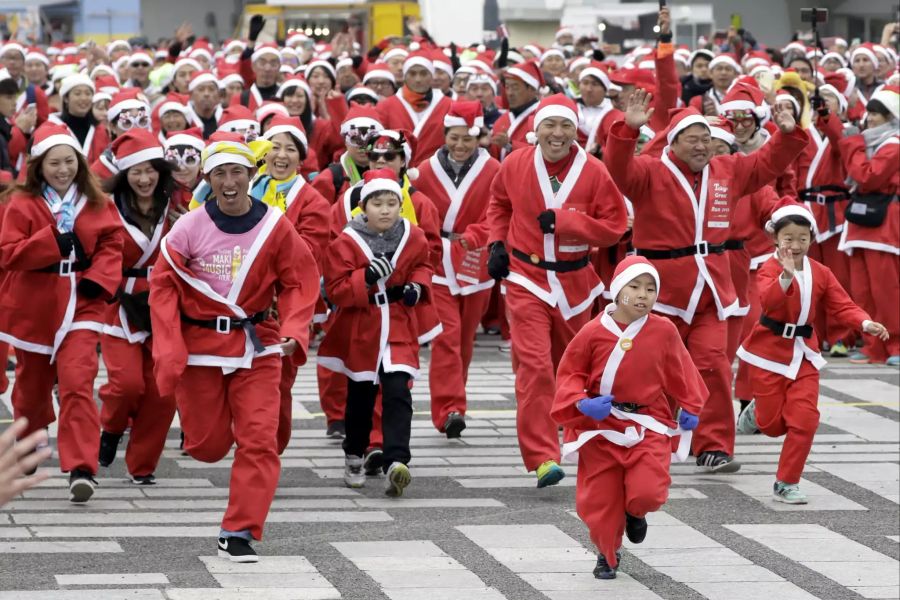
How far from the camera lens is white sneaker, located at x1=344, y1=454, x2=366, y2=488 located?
389 inches

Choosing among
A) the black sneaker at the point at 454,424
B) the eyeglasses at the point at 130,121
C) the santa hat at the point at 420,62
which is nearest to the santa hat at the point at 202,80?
the santa hat at the point at 420,62

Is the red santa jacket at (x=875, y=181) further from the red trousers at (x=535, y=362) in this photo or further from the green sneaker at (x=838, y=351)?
the red trousers at (x=535, y=362)

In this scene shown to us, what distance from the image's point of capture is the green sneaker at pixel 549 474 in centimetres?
957

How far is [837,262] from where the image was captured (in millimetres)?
15820

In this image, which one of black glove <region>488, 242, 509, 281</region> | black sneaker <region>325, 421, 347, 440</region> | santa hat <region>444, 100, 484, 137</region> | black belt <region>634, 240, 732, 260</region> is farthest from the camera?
santa hat <region>444, 100, 484, 137</region>

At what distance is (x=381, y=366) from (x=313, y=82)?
734 centimetres

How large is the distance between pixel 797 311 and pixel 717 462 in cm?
108

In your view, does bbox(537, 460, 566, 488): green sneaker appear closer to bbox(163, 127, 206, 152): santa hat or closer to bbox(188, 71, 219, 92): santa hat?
bbox(163, 127, 206, 152): santa hat

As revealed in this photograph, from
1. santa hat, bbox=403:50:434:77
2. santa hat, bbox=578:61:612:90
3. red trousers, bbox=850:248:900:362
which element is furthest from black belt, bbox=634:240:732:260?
santa hat, bbox=403:50:434:77

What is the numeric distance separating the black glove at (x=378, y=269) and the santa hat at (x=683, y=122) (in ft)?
5.88

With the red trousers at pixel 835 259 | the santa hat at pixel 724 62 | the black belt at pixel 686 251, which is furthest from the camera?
the santa hat at pixel 724 62

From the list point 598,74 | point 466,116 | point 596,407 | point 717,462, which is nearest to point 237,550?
point 596,407

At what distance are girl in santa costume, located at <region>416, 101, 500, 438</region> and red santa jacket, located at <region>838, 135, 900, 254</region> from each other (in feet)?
13.5

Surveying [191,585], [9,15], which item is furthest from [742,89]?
[9,15]
